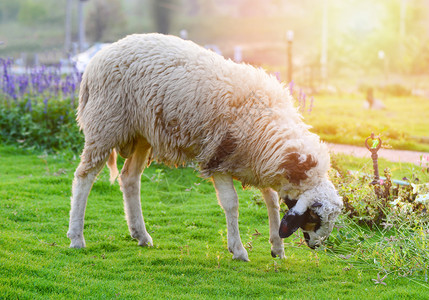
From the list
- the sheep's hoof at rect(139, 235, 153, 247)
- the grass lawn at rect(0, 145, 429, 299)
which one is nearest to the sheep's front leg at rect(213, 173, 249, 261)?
the grass lawn at rect(0, 145, 429, 299)

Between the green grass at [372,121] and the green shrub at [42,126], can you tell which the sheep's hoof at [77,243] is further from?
the green shrub at [42,126]

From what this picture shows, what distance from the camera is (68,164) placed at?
8.66 m

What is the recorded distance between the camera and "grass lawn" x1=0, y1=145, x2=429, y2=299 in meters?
4.29

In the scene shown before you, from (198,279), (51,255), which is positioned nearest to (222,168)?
(198,279)

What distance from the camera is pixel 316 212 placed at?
4562 millimetres

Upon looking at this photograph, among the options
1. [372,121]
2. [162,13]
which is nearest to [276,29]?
[162,13]

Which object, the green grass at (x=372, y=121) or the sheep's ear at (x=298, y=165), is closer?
the sheep's ear at (x=298, y=165)

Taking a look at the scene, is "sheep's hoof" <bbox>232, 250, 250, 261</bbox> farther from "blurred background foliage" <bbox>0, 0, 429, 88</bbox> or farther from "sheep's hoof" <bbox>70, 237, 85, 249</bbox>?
"blurred background foliage" <bbox>0, 0, 429, 88</bbox>

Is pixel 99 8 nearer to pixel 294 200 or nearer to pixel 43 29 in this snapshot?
pixel 43 29

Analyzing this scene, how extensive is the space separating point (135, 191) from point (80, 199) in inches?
23.3

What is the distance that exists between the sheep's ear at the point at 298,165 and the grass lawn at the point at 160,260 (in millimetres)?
861

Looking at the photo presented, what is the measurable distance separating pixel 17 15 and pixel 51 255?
44965 millimetres

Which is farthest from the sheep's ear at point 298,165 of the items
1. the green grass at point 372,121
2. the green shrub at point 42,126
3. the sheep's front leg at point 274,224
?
the green shrub at point 42,126

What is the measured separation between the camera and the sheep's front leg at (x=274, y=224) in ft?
16.9
